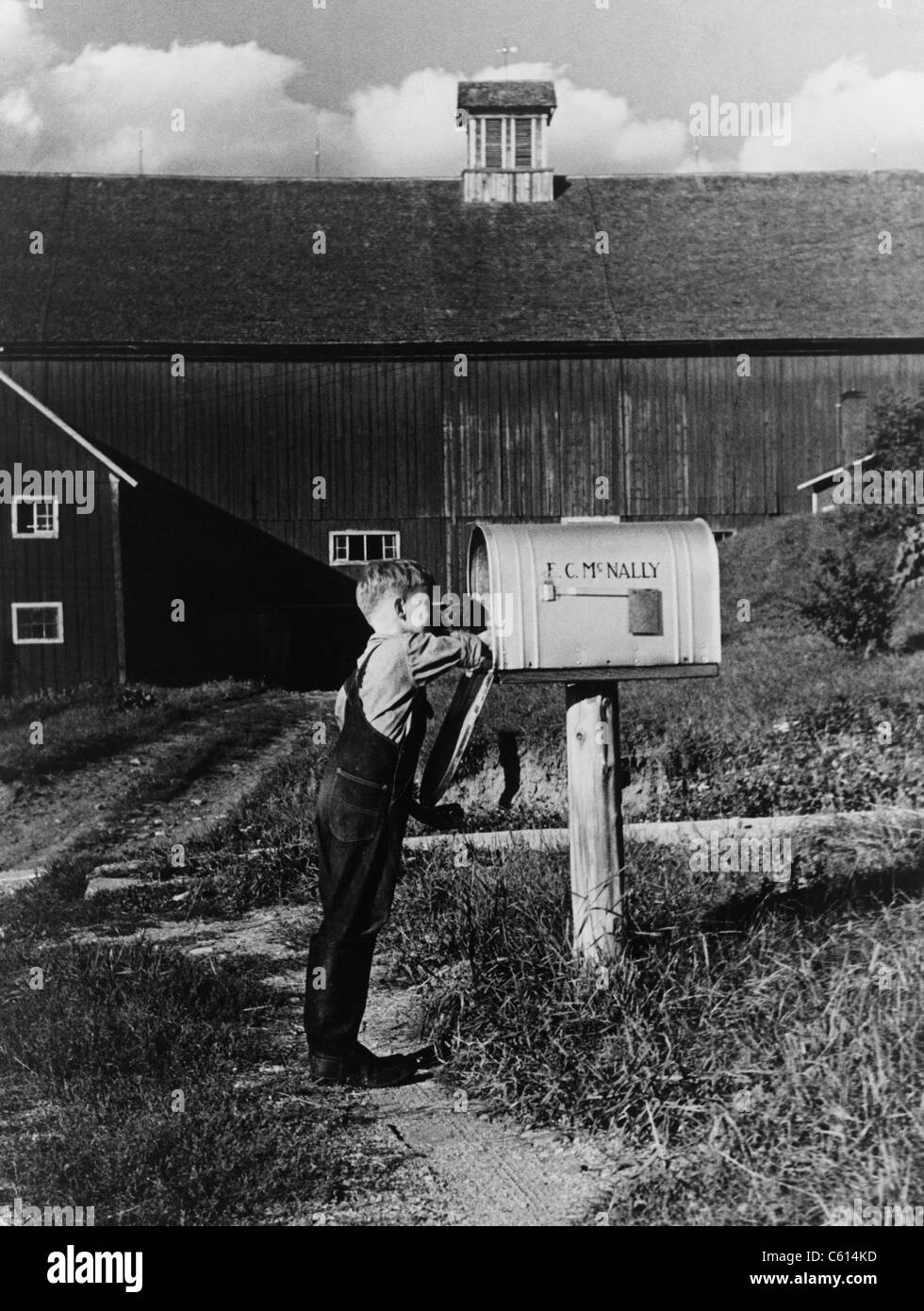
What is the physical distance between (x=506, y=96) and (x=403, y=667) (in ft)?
83.9

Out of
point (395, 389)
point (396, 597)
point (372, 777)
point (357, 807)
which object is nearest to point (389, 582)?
point (396, 597)

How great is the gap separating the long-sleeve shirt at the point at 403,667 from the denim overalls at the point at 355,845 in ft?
0.14

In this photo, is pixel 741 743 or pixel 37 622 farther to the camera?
pixel 37 622

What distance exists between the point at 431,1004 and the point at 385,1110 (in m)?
0.65

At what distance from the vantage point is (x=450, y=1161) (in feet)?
13.3

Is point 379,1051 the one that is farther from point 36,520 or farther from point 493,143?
point 493,143

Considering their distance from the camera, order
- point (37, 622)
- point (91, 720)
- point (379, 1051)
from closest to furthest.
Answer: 1. point (379, 1051)
2. point (91, 720)
3. point (37, 622)

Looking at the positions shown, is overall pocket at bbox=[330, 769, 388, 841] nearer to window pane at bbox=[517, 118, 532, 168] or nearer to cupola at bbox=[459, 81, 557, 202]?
cupola at bbox=[459, 81, 557, 202]

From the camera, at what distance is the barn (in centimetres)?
2300

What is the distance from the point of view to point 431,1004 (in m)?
5.07

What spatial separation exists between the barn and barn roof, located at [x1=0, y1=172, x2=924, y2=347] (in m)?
0.07

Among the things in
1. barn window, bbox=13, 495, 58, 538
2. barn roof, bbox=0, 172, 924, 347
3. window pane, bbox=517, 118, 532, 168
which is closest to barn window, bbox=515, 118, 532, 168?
window pane, bbox=517, 118, 532, 168

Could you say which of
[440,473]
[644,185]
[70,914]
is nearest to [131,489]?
[440,473]
